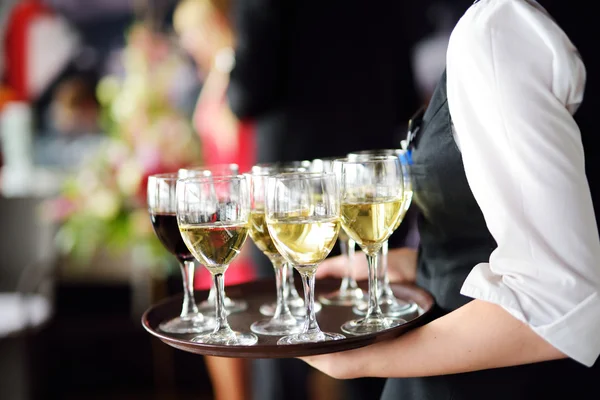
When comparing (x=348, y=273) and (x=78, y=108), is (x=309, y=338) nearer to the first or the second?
(x=348, y=273)

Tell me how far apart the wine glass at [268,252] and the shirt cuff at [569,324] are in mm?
324

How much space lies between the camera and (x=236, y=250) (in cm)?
110

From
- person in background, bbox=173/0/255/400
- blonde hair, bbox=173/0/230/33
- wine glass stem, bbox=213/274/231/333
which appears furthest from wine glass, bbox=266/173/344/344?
blonde hair, bbox=173/0/230/33

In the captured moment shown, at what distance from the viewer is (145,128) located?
3.16 meters

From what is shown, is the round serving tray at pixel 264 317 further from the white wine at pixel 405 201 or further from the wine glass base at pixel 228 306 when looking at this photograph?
the white wine at pixel 405 201

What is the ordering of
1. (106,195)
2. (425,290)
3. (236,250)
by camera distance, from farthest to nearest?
(106,195)
(425,290)
(236,250)

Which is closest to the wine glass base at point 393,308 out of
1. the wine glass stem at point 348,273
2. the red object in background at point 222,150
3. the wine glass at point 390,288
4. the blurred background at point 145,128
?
the wine glass at point 390,288

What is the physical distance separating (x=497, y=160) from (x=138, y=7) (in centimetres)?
375

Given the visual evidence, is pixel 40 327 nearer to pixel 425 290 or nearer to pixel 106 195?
pixel 106 195

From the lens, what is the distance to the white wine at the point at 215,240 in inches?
42.1

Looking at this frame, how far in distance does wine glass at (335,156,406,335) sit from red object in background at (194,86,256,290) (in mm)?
1555

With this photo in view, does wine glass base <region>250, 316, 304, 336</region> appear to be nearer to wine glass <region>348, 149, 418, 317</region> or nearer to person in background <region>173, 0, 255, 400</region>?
wine glass <region>348, 149, 418, 317</region>

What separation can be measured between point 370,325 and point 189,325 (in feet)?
1.02

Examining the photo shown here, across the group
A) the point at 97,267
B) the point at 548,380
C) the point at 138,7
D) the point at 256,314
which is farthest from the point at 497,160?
the point at 138,7
